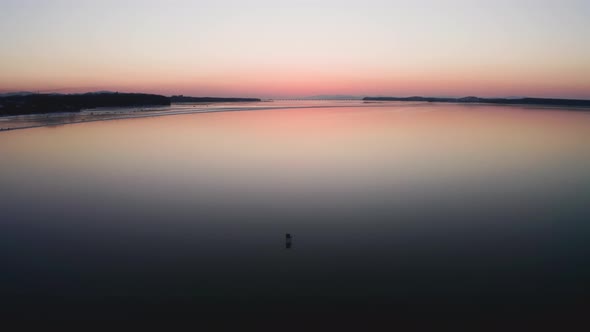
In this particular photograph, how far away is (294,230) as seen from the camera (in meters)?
8.40

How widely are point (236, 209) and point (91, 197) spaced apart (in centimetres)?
448

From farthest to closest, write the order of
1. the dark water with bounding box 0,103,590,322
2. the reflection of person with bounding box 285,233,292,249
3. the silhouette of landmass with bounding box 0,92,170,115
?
1. the silhouette of landmass with bounding box 0,92,170,115
2. the reflection of person with bounding box 285,233,292,249
3. the dark water with bounding box 0,103,590,322

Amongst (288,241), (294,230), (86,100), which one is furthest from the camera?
(86,100)

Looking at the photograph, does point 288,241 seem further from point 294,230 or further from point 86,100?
point 86,100

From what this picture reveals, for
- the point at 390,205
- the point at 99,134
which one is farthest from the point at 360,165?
the point at 99,134

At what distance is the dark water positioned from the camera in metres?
5.92

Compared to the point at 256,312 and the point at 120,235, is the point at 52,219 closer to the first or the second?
the point at 120,235

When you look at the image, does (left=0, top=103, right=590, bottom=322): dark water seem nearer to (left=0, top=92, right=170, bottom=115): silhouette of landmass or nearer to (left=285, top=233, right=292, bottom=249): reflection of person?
(left=285, top=233, right=292, bottom=249): reflection of person

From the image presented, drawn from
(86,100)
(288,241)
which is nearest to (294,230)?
(288,241)

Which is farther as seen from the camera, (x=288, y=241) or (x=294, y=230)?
(x=294, y=230)

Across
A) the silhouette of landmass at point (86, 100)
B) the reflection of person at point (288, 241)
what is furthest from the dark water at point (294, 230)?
the silhouette of landmass at point (86, 100)

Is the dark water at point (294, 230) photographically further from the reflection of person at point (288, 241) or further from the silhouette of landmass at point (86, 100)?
the silhouette of landmass at point (86, 100)

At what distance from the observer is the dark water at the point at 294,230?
19.4 ft

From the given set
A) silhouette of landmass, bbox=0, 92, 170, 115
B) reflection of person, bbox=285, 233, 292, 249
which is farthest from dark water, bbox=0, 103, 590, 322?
silhouette of landmass, bbox=0, 92, 170, 115
